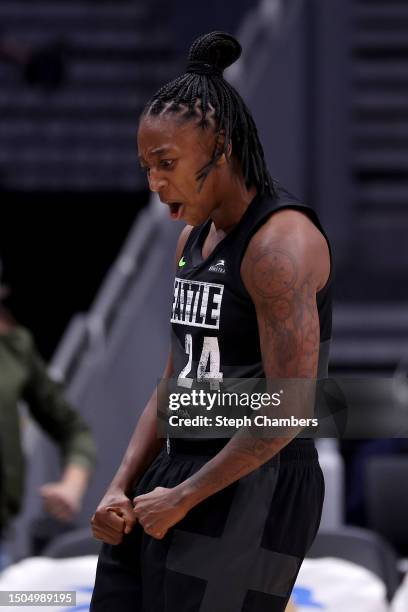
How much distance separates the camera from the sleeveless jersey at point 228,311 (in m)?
Result: 2.34

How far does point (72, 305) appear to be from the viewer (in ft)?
31.4

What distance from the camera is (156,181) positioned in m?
2.33

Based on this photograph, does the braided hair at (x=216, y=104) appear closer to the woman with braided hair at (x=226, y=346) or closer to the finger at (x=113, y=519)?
the woman with braided hair at (x=226, y=346)

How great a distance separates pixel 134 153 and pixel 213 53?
804cm

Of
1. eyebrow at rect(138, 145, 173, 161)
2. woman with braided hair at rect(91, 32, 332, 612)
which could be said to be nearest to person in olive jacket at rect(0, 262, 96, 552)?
woman with braided hair at rect(91, 32, 332, 612)

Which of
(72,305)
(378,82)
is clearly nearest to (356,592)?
(72,305)

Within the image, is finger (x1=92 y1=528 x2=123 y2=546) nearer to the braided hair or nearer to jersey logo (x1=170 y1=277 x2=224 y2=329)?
jersey logo (x1=170 y1=277 x2=224 y2=329)

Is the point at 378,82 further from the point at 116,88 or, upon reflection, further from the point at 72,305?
the point at 72,305

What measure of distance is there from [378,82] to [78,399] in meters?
4.40

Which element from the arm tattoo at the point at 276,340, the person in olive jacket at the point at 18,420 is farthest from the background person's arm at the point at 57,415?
the arm tattoo at the point at 276,340

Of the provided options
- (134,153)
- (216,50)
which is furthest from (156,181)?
(134,153)

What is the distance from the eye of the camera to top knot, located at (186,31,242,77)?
94.3 inches

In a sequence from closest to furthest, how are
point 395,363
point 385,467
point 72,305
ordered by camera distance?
point 385,467
point 395,363
point 72,305

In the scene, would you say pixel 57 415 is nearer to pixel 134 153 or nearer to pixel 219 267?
pixel 219 267
